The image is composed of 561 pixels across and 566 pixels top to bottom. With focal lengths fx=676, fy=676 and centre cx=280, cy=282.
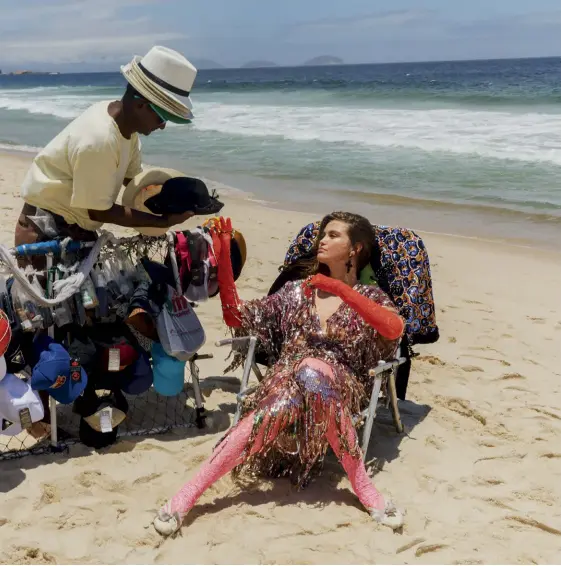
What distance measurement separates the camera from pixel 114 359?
349cm

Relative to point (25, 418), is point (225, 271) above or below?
above

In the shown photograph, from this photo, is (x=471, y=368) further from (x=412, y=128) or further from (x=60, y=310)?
(x=412, y=128)

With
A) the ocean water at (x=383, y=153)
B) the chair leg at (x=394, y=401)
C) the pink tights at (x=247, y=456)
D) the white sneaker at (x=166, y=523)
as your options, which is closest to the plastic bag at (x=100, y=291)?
the pink tights at (x=247, y=456)

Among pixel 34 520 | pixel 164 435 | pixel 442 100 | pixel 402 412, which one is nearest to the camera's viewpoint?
pixel 34 520

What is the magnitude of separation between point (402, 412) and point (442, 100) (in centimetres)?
2791

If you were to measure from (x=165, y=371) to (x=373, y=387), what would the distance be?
3.69ft

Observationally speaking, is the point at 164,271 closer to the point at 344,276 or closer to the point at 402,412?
the point at 344,276

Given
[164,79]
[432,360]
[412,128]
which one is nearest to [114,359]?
[164,79]

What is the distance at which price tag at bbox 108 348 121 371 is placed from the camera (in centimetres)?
349

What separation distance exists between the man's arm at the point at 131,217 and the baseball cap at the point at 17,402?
0.88 meters

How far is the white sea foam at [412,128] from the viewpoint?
1514 cm

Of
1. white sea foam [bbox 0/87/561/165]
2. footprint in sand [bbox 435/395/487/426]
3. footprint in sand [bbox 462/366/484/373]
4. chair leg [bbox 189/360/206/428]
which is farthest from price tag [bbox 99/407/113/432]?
white sea foam [bbox 0/87/561/165]

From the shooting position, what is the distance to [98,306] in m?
3.47

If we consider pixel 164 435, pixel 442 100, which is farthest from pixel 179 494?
pixel 442 100
